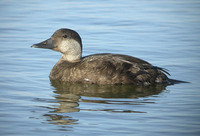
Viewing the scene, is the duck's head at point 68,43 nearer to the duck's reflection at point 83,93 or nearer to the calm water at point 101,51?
the calm water at point 101,51

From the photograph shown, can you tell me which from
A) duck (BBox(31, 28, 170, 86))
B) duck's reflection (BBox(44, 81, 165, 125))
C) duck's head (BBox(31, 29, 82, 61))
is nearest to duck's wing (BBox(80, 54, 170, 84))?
duck (BBox(31, 28, 170, 86))

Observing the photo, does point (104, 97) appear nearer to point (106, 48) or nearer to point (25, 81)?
point (25, 81)

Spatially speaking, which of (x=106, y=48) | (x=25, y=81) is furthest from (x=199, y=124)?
(x=106, y=48)

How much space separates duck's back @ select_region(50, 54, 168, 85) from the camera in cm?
826

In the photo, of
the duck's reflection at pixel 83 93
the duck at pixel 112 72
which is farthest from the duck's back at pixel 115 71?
the duck's reflection at pixel 83 93

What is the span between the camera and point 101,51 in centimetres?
1085

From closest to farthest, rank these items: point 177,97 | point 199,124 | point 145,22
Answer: point 199,124
point 177,97
point 145,22

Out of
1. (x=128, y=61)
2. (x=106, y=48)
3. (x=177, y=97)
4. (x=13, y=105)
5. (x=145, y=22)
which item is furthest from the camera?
(x=145, y=22)

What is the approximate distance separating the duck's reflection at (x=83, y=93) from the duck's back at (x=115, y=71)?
0.38 feet

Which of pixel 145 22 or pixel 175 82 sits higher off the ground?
pixel 145 22

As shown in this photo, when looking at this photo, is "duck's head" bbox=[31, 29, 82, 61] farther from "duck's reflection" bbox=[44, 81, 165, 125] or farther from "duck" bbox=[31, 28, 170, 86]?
"duck's reflection" bbox=[44, 81, 165, 125]

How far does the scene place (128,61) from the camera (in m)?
8.34

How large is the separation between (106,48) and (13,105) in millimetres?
4468

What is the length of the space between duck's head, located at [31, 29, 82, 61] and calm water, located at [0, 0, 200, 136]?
0.62 m
